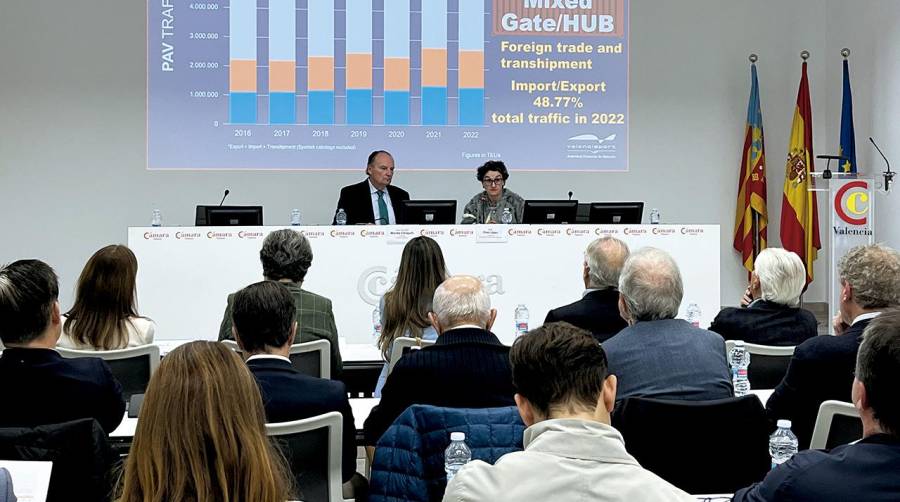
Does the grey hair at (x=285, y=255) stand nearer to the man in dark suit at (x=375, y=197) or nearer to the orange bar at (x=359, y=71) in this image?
the man in dark suit at (x=375, y=197)

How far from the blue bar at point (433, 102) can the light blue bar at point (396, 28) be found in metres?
0.35

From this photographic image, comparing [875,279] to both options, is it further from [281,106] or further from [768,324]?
[281,106]

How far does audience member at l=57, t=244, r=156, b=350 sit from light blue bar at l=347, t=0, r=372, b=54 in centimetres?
469

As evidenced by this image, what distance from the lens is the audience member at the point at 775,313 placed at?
13.2 ft

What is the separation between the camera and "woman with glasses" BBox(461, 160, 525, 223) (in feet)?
24.9

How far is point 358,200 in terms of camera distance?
7.83m

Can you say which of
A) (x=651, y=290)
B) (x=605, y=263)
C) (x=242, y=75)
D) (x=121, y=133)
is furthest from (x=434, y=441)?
(x=121, y=133)

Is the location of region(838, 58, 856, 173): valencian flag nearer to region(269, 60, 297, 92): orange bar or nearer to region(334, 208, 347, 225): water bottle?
region(334, 208, 347, 225): water bottle

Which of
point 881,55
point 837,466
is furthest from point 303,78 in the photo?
point 837,466

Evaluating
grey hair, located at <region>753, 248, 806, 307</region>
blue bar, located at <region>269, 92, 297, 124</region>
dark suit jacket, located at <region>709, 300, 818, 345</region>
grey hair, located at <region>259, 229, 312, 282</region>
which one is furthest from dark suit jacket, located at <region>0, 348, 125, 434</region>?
blue bar, located at <region>269, 92, 297, 124</region>

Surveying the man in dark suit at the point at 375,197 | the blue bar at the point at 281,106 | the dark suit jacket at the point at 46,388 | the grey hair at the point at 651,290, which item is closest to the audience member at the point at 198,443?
the dark suit jacket at the point at 46,388

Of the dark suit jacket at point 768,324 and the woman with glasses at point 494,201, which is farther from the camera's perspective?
the woman with glasses at point 494,201

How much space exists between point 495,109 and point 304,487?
6.11 metres

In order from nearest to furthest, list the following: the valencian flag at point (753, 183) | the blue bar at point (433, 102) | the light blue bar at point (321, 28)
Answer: the light blue bar at point (321, 28), the blue bar at point (433, 102), the valencian flag at point (753, 183)
